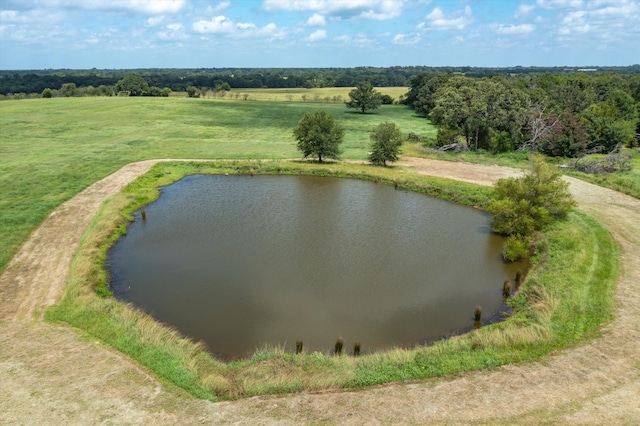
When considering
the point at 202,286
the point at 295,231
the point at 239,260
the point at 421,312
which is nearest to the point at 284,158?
the point at 295,231

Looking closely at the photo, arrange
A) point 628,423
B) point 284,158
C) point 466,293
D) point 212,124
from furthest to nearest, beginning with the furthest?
1. point 212,124
2. point 284,158
3. point 466,293
4. point 628,423

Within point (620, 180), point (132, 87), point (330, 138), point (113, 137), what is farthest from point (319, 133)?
point (132, 87)

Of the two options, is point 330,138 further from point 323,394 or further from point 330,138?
point 323,394

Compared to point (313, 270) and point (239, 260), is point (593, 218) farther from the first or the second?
point (239, 260)

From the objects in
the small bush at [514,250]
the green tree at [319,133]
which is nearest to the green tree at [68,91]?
the green tree at [319,133]

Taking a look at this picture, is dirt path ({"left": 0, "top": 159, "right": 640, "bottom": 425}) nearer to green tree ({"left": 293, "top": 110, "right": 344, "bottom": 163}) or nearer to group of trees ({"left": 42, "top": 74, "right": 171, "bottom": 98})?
green tree ({"left": 293, "top": 110, "right": 344, "bottom": 163})

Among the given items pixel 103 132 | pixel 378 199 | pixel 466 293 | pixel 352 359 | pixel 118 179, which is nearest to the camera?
pixel 352 359

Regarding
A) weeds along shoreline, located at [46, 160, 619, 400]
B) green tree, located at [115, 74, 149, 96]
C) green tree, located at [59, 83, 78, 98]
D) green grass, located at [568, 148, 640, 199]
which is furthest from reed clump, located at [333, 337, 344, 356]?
green tree, located at [59, 83, 78, 98]
